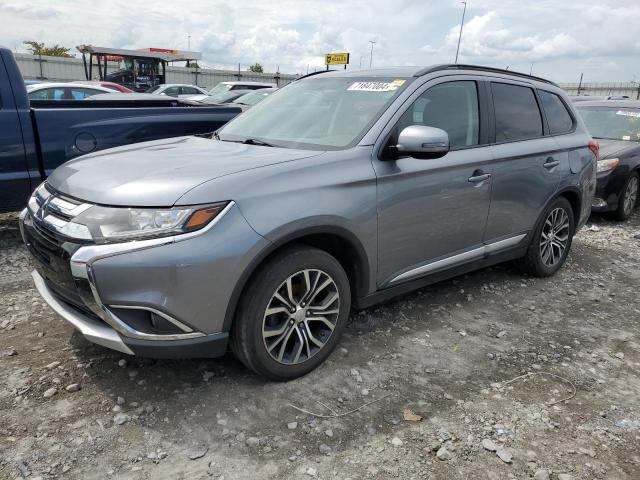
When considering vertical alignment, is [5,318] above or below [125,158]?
below

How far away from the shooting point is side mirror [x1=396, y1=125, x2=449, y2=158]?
304 centimetres

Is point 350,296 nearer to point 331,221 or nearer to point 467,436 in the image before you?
point 331,221

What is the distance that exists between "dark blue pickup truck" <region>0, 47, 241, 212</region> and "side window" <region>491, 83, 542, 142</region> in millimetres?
3442

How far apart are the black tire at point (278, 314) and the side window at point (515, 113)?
6.31 feet

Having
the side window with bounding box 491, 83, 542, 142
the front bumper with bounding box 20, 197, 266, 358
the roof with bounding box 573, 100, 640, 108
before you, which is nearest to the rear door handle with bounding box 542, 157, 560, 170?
the side window with bounding box 491, 83, 542, 142

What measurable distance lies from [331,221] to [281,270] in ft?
1.33

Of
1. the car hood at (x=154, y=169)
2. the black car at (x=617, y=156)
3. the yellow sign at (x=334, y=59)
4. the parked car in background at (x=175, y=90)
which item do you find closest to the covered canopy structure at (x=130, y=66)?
the parked car in background at (x=175, y=90)

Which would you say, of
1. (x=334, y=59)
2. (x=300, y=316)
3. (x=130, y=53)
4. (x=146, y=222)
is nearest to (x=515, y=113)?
(x=300, y=316)

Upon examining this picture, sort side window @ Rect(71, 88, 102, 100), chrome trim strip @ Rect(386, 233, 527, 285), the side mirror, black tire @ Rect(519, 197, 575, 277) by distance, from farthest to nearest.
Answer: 1. side window @ Rect(71, 88, 102, 100)
2. black tire @ Rect(519, 197, 575, 277)
3. chrome trim strip @ Rect(386, 233, 527, 285)
4. the side mirror

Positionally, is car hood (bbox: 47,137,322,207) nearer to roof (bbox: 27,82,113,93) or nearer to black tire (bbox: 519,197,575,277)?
black tire (bbox: 519,197,575,277)

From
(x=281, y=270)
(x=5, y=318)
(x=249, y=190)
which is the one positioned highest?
(x=249, y=190)

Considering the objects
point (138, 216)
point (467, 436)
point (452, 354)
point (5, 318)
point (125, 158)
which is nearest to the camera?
point (138, 216)

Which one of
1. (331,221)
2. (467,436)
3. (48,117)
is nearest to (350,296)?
(331,221)

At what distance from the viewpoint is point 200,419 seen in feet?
8.68
